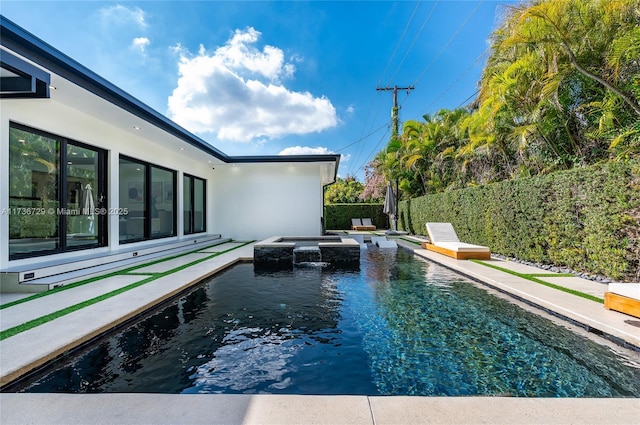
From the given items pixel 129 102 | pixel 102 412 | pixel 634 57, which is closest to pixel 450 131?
pixel 634 57

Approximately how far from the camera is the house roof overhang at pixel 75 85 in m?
4.29

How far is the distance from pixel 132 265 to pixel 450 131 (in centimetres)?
1602

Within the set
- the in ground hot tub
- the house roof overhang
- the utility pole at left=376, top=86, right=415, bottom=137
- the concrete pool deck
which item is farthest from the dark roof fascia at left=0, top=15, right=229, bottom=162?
the utility pole at left=376, top=86, right=415, bottom=137

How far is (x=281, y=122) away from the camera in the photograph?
91.1 ft

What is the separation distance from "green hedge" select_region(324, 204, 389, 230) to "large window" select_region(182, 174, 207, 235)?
41.4ft

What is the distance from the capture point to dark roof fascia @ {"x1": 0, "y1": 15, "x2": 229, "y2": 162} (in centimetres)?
422

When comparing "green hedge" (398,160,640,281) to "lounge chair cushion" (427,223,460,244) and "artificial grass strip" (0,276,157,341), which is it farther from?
"artificial grass strip" (0,276,157,341)

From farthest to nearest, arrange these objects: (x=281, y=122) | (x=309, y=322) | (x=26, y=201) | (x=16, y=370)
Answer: (x=281, y=122), (x=26, y=201), (x=309, y=322), (x=16, y=370)

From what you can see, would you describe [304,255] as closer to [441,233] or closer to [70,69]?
[441,233]

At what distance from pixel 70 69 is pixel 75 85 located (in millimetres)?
544

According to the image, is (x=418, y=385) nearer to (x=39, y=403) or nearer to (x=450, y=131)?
(x=39, y=403)

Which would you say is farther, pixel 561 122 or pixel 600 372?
pixel 561 122

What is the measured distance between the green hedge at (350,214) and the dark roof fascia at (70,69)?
1849 centimetres

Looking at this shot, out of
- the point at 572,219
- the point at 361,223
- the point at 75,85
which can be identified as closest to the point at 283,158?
the point at 75,85
